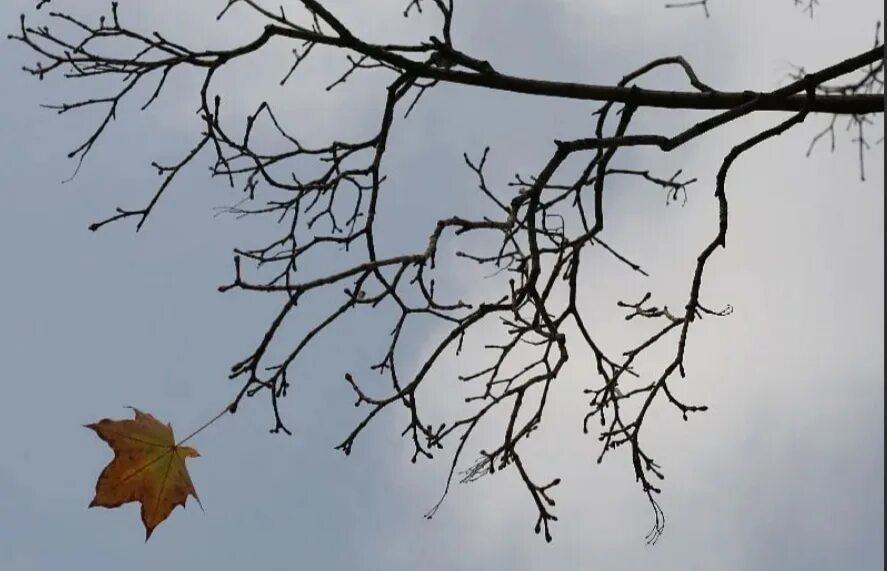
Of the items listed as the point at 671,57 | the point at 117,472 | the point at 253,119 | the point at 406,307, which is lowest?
the point at 117,472

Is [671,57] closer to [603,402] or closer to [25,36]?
[603,402]

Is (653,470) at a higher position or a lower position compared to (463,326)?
lower

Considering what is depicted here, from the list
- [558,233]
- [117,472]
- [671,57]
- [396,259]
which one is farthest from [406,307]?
[671,57]

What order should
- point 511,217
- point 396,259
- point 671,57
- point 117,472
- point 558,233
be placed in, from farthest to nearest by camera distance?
point 671,57, point 558,233, point 511,217, point 396,259, point 117,472

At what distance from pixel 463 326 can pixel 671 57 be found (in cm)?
165

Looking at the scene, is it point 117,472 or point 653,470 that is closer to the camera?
point 117,472

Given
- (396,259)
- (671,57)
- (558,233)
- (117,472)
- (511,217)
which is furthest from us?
(671,57)

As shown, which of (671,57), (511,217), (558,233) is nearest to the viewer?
(511,217)

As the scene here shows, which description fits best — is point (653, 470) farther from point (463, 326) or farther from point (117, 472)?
point (117, 472)

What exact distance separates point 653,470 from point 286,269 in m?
1.89

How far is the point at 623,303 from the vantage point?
3816 mm

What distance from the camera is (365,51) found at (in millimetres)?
3135

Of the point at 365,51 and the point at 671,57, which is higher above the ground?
the point at 671,57

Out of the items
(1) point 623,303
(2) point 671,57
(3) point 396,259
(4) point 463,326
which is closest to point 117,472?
(3) point 396,259
